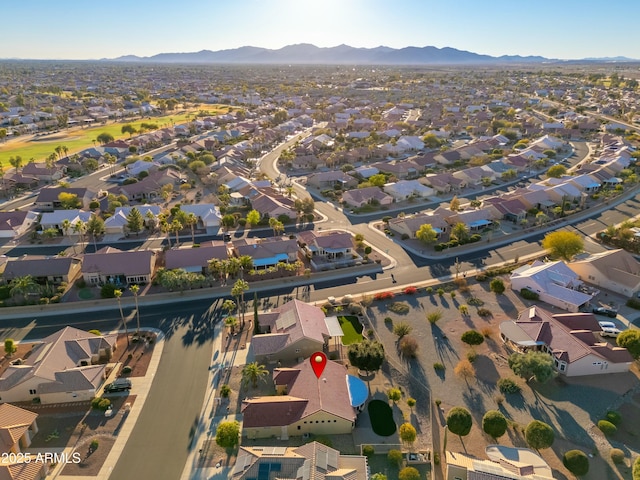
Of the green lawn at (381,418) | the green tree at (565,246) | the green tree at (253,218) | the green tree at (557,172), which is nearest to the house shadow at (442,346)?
the green lawn at (381,418)

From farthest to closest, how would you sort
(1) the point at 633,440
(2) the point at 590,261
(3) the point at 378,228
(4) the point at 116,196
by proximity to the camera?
1. (4) the point at 116,196
2. (3) the point at 378,228
3. (2) the point at 590,261
4. (1) the point at 633,440

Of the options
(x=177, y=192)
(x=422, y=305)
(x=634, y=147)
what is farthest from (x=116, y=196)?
(x=634, y=147)

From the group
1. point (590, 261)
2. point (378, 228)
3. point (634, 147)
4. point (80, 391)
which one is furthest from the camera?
point (634, 147)

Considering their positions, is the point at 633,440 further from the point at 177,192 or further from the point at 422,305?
the point at 177,192

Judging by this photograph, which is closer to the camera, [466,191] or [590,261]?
[590,261]

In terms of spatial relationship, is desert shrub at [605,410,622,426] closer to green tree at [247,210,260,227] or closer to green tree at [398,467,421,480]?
green tree at [398,467,421,480]

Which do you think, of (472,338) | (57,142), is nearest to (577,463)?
(472,338)

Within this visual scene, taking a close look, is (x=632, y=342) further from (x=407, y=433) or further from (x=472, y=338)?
(x=407, y=433)
